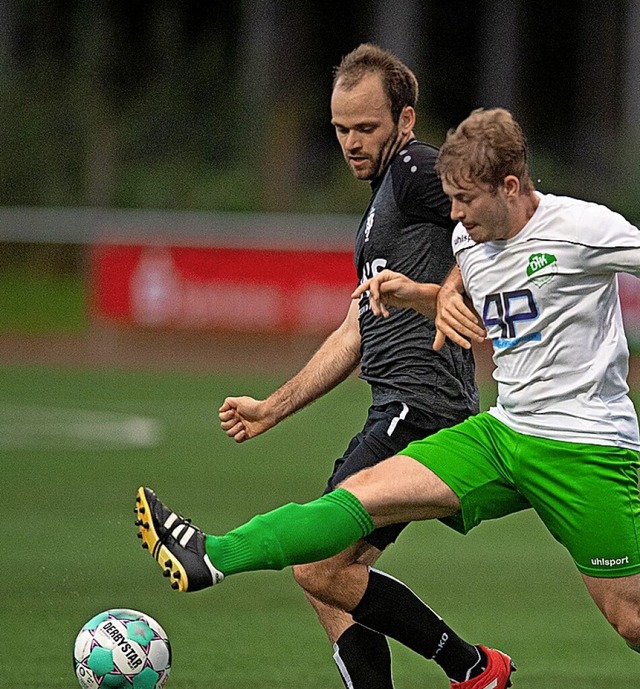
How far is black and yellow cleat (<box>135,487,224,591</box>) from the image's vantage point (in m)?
4.68

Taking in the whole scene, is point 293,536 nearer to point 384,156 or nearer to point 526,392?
point 526,392

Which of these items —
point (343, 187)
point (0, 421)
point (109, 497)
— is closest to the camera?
point (109, 497)

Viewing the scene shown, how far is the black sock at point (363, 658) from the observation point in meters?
5.53

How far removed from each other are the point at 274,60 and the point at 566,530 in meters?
27.1

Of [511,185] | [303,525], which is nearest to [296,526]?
[303,525]

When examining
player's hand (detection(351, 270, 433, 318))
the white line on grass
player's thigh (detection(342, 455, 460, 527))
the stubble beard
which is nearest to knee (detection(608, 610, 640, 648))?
player's thigh (detection(342, 455, 460, 527))

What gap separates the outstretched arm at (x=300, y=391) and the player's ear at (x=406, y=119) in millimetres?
679

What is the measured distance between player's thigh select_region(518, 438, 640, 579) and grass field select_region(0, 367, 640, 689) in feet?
5.12

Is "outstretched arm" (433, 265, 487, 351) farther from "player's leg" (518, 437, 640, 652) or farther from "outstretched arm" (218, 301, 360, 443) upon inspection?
"outstretched arm" (218, 301, 360, 443)

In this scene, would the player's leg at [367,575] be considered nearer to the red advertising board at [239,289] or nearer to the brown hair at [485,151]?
the brown hair at [485,151]

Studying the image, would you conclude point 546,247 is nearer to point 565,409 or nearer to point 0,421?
point 565,409

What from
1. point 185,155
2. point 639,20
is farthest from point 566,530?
point 639,20

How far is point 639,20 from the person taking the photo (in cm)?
2953

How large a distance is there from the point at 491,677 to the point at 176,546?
1502 mm
